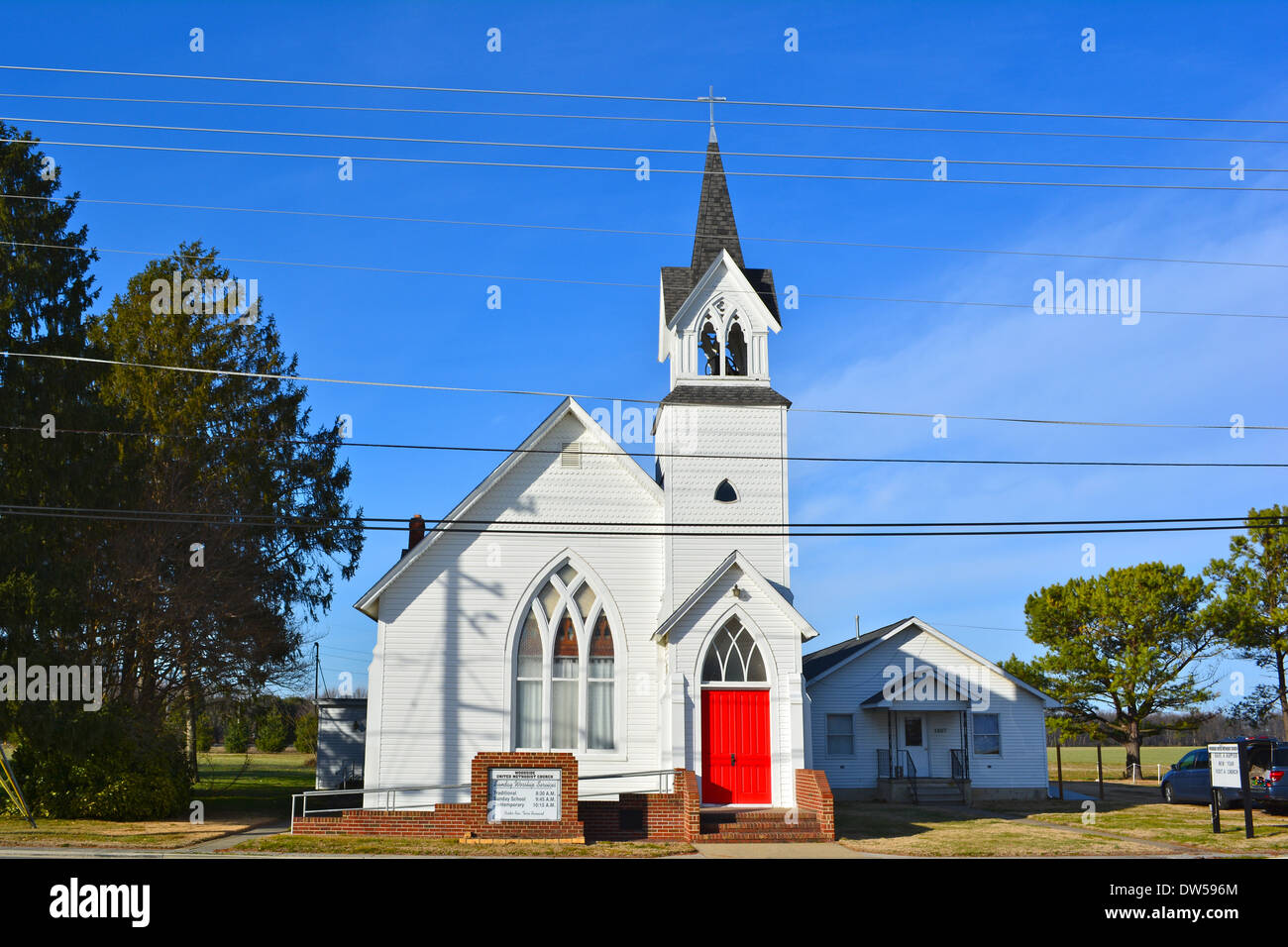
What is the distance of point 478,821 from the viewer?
19438 mm

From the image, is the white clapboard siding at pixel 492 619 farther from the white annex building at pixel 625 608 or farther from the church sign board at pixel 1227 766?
the church sign board at pixel 1227 766

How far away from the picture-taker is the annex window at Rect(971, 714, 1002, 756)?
101 feet

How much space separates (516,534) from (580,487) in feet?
6.11

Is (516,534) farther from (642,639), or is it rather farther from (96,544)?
(96,544)

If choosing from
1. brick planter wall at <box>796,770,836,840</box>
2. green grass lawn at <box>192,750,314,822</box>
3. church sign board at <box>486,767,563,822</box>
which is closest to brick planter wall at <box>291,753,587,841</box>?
church sign board at <box>486,767,563,822</box>

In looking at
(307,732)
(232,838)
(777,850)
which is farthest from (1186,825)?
(307,732)

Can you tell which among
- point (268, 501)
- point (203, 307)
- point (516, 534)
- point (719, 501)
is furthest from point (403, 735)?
point (203, 307)

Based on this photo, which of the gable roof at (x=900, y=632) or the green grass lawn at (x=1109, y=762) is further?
the green grass lawn at (x=1109, y=762)

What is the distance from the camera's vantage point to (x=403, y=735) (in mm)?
23062

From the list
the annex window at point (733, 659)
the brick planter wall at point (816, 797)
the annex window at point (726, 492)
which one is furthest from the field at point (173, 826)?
the annex window at point (726, 492)

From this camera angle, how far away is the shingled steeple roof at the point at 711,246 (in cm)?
2594

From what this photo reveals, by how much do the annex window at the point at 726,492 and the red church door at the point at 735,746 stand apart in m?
4.47

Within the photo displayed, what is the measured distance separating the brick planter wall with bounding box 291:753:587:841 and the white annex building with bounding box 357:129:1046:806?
258cm

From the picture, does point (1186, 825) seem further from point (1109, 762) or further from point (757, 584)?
point (1109, 762)
